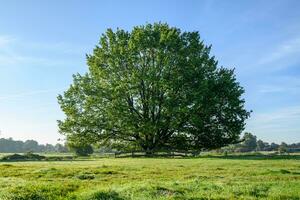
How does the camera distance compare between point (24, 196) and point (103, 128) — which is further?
point (103, 128)

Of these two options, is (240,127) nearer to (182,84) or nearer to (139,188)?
(182,84)

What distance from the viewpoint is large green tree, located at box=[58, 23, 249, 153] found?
5659 cm

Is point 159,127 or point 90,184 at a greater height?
point 159,127

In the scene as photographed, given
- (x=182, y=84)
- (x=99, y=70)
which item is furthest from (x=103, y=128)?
(x=182, y=84)

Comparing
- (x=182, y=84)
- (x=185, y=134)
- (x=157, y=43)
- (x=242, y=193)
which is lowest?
(x=242, y=193)

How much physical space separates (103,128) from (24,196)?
138 ft

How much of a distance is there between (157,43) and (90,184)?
38061 mm

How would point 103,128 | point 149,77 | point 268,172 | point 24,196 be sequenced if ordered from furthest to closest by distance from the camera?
point 103,128 < point 149,77 < point 268,172 < point 24,196

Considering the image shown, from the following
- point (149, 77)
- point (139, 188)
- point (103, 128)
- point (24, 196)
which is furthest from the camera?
point (103, 128)

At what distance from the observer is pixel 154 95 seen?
2318 inches

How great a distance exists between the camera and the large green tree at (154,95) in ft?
186

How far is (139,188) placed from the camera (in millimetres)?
18734

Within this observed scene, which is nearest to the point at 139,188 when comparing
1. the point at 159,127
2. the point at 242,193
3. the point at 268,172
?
the point at 242,193

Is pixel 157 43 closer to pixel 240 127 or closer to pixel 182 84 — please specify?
pixel 182 84
